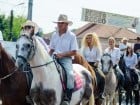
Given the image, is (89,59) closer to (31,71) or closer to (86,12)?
(31,71)

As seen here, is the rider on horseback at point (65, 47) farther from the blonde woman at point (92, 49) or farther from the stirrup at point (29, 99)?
the blonde woman at point (92, 49)

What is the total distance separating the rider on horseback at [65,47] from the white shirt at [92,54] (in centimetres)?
346

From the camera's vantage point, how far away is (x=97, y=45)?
45.6 ft

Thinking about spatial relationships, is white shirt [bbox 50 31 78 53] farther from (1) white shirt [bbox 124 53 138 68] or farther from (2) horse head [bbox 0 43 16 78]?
(1) white shirt [bbox 124 53 138 68]

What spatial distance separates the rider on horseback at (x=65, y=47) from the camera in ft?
33.8

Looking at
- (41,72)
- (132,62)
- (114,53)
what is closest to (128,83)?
(132,62)

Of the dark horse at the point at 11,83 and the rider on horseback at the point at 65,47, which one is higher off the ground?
the rider on horseback at the point at 65,47

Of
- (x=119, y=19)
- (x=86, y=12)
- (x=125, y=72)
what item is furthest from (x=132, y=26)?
(x=125, y=72)

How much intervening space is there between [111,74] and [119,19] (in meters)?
→ 22.4

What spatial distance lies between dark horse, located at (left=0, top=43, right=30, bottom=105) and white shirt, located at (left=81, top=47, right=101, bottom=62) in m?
3.95

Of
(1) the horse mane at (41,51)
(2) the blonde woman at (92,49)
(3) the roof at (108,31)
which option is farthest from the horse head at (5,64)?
(3) the roof at (108,31)

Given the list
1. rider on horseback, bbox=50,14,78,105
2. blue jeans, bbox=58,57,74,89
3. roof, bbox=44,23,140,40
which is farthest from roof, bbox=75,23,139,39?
blue jeans, bbox=58,57,74,89

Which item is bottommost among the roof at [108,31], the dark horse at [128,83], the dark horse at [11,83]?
the roof at [108,31]

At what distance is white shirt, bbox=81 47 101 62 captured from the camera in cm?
1395
